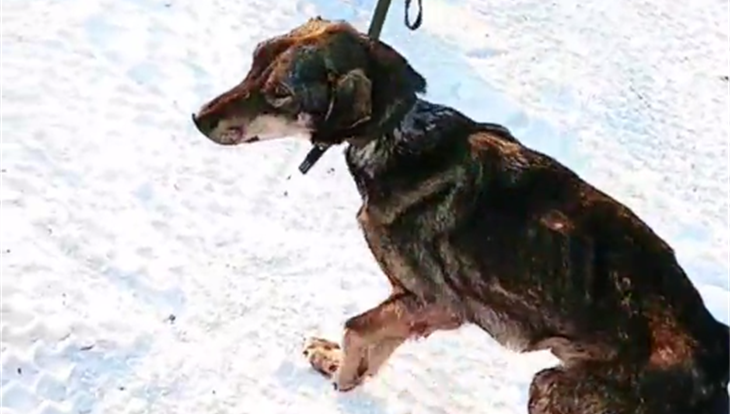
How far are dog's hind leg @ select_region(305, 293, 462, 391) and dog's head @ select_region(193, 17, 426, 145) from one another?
33.0 inches

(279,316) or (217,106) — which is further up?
(217,106)

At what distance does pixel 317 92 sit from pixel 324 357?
1466mm

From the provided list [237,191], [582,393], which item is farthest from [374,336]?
[237,191]

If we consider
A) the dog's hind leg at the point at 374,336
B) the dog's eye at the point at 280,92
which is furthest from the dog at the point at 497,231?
the dog's hind leg at the point at 374,336

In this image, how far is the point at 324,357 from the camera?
549 centimetres

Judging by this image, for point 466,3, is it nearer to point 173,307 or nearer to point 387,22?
point 387,22

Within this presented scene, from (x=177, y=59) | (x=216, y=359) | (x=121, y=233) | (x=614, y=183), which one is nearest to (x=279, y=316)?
(x=216, y=359)

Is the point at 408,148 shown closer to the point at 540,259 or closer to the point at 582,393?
the point at 540,259

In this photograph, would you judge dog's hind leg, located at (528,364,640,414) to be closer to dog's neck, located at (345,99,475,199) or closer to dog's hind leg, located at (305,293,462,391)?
dog's hind leg, located at (305,293,462,391)

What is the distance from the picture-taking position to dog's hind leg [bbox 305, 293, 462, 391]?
506 centimetres

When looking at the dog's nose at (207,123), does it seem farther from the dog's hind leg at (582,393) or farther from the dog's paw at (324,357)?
the dog's hind leg at (582,393)

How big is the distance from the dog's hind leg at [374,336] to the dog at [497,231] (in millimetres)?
173

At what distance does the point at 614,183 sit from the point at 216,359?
309cm

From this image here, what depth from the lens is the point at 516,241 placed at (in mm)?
4566
